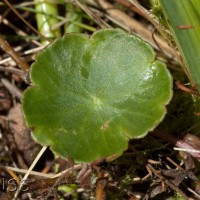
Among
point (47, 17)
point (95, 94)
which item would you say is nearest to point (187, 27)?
point (95, 94)

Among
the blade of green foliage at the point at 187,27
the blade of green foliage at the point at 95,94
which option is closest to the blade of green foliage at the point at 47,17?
the blade of green foliage at the point at 95,94

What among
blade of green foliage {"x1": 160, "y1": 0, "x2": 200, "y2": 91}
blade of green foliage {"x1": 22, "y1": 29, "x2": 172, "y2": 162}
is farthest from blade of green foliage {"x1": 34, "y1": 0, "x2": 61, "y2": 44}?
blade of green foliage {"x1": 160, "y1": 0, "x2": 200, "y2": 91}

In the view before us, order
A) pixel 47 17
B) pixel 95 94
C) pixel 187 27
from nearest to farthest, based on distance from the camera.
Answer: pixel 187 27, pixel 95 94, pixel 47 17

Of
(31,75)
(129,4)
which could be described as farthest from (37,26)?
(31,75)

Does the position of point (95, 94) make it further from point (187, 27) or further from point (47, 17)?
point (47, 17)

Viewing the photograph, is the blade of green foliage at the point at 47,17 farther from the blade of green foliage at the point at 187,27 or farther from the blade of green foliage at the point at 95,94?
the blade of green foliage at the point at 187,27

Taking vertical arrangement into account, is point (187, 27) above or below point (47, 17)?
above

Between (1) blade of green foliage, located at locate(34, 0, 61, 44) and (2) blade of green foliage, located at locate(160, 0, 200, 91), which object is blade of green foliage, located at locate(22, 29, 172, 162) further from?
(1) blade of green foliage, located at locate(34, 0, 61, 44)
